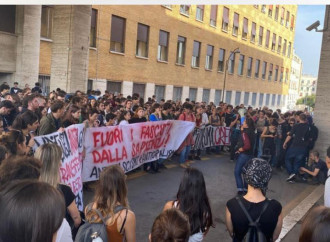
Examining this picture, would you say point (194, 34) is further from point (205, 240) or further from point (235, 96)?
point (205, 240)

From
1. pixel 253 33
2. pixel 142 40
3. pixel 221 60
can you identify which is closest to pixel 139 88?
pixel 142 40

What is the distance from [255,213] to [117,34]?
2003 centimetres

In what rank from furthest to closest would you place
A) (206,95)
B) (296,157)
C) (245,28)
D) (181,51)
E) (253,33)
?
(253,33), (245,28), (206,95), (181,51), (296,157)

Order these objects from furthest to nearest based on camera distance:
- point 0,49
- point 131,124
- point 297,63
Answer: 1. point 297,63
2. point 0,49
3. point 131,124

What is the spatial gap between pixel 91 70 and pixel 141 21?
218 inches

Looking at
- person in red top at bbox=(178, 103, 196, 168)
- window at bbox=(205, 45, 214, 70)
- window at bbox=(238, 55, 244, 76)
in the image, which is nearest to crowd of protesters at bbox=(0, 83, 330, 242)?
person in red top at bbox=(178, 103, 196, 168)

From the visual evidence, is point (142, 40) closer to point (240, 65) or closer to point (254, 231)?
point (240, 65)

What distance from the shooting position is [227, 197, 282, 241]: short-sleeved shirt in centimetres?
295

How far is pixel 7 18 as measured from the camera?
15875 mm

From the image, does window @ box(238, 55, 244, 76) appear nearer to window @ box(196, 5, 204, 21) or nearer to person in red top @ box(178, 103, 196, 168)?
window @ box(196, 5, 204, 21)

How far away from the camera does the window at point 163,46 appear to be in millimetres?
25344

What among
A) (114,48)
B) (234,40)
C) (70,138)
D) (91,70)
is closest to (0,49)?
(91,70)

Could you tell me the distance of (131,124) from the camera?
782 cm

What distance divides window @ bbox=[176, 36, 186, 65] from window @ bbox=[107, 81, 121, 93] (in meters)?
7.09
